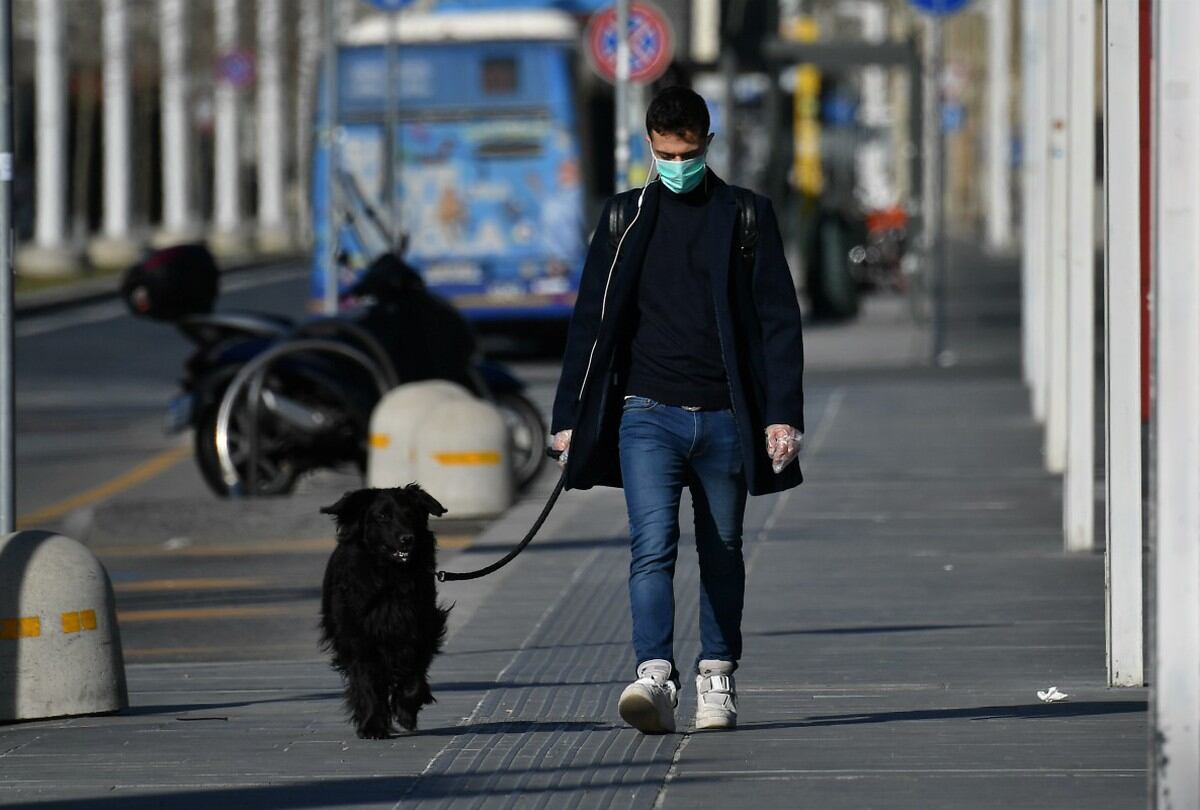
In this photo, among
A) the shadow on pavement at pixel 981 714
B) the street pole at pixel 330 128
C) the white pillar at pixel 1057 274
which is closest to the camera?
the shadow on pavement at pixel 981 714

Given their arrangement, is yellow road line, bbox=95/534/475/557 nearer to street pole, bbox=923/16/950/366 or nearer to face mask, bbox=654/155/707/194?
face mask, bbox=654/155/707/194

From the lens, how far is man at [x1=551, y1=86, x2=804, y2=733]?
23.3 feet

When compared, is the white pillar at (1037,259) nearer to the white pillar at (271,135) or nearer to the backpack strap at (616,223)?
the backpack strap at (616,223)

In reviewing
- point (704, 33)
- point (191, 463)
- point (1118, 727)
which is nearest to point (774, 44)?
point (191, 463)

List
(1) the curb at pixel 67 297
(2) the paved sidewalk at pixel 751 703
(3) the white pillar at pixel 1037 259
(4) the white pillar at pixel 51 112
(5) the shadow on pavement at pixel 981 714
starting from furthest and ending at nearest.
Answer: (4) the white pillar at pixel 51 112, (1) the curb at pixel 67 297, (3) the white pillar at pixel 1037 259, (5) the shadow on pavement at pixel 981 714, (2) the paved sidewalk at pixel 751 703

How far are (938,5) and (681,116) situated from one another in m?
17.8

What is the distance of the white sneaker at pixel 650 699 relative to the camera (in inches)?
281

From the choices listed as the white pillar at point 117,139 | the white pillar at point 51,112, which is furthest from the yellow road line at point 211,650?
the white pillar at point 117,139

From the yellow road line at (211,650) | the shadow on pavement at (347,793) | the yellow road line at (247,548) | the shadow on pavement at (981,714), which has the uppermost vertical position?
the shadow on pavement at (347,793)

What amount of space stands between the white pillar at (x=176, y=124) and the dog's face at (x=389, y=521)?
46.3 m

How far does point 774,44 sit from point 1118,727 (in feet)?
72.0

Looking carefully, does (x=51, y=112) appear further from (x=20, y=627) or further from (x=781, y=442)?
(x=781, y=442)

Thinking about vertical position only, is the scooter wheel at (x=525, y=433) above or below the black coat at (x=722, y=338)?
below

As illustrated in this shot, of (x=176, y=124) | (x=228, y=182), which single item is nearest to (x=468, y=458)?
(x=176, y=124)
